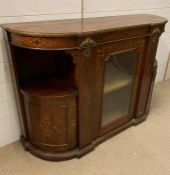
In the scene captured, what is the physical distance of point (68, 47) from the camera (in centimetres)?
113

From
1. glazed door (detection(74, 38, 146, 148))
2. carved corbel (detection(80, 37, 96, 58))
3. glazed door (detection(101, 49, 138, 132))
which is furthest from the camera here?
→ glazed door (detection(101, 49, 138, 132))

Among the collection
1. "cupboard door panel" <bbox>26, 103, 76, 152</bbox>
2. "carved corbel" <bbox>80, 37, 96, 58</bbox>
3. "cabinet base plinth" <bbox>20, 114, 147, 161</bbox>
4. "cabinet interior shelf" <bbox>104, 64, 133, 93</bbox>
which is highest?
"carved corbel" <bbox>80, 37, 96, 58</bbox>

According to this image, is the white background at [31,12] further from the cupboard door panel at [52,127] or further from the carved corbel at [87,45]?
the carved corbel at [87,45]

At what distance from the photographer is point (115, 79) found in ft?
5.20

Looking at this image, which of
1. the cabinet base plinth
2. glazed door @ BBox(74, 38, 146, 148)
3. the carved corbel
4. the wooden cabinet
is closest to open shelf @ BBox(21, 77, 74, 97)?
the wooden cabinet

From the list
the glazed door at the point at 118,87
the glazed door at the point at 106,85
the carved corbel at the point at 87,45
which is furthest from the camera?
the glazed door at the point at 118,87

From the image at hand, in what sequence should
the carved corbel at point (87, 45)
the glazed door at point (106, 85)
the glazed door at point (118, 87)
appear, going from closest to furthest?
the carved corbel at point (87, 45) < the glazed door at point (106, 85) < the glazed door at point (118, 87)

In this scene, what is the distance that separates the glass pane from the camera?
1.47 m

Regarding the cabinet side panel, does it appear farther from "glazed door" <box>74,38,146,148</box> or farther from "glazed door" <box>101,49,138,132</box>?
"glazed door" <box>101,49,138,132</box>

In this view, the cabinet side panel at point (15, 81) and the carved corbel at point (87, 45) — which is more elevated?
the carved corbel at point (87, 45)

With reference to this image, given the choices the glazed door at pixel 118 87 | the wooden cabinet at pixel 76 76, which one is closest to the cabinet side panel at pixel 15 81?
the wooden cabinet at pixel 76 76

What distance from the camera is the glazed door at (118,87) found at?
1.46m

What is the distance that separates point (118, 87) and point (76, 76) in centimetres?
48

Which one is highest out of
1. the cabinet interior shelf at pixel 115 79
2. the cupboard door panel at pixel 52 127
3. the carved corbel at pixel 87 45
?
the carved corbel at pixel 87 45
